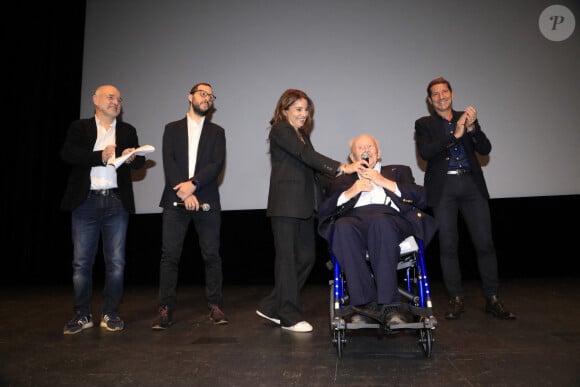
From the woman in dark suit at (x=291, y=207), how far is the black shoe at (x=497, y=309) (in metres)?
1.16

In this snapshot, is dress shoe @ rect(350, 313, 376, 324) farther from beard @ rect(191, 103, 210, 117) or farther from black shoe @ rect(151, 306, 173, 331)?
beard @ rect(191, 103, 210, 117)

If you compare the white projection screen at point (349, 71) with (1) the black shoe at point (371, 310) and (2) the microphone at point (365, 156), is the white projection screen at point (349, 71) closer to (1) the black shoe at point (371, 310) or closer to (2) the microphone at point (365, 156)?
(2) the microphone at point (365, 156)

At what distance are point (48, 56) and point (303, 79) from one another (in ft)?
9.12

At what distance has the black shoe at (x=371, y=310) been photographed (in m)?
1.99

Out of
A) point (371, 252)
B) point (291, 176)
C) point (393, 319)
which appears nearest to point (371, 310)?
point (393, 319)

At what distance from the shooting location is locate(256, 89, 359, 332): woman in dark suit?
254 centimetres

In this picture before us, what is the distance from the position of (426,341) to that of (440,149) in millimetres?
1289

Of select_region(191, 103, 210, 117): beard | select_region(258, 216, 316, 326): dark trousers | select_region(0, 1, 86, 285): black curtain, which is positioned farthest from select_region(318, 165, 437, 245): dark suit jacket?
select_region(0, 1, 86, 285): black curtain

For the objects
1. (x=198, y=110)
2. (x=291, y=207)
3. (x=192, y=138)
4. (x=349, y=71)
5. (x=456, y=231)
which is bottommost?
(x=456, y=231)

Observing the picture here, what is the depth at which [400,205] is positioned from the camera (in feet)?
7.52

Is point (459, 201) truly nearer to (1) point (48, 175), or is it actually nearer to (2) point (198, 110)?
(2) point (198, 110)

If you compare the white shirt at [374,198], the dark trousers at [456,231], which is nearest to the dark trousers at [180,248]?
the white shirt at [374,198]

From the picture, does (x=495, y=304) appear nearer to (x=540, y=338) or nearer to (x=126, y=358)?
(x=540, y=338)

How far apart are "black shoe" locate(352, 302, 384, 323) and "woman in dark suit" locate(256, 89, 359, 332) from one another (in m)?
0.53
